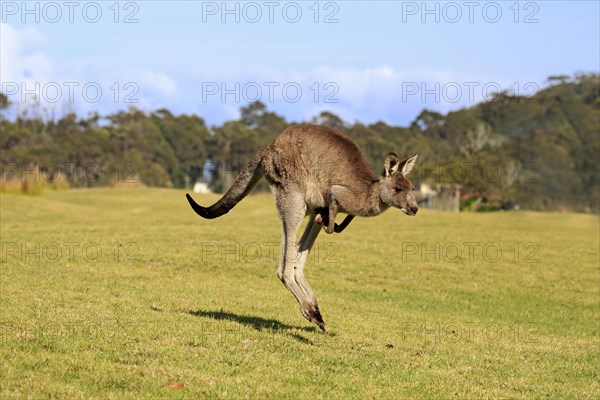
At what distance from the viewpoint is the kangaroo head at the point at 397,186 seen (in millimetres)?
Answer: 9938

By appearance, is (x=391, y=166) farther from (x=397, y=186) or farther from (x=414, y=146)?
(x=414, y=146)

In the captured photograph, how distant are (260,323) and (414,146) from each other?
7713 cm

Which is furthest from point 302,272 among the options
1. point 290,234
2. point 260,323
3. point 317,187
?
point 260,323

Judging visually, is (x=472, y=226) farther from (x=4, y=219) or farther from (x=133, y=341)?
(x=133, y=341)

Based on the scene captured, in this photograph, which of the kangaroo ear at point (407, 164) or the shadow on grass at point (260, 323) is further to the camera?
the shadow on grass at point (260, 323)

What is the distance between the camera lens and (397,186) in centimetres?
997

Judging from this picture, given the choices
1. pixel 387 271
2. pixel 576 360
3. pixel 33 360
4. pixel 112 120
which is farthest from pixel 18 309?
pixel 112 120

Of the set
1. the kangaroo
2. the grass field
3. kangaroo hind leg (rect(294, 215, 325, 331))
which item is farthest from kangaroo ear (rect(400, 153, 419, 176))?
the grass field

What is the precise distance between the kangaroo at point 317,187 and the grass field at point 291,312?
3.14ft

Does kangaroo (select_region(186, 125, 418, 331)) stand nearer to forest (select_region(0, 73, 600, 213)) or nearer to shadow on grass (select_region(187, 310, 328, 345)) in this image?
shadow on grass (select_region(187, 310, 328, 345))

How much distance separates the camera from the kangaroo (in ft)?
33.1

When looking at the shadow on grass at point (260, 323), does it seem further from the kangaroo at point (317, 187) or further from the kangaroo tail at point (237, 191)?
the kangaroo tail at point (237, 191)

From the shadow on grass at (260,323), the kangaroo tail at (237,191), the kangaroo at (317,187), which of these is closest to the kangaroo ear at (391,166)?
the kangaroo at (317,187)

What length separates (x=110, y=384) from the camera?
741cm
